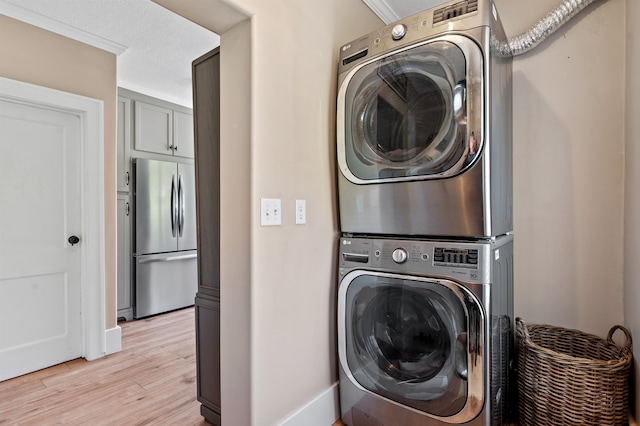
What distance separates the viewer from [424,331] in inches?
58.9

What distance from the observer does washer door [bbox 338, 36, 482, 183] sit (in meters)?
1.35

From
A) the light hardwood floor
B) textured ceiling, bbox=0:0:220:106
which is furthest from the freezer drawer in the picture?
textured ceiling, bbox=0:0:220:106

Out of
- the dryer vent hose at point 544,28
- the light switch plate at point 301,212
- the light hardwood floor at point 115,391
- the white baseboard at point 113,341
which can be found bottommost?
the light hardwood floor at point 115,391

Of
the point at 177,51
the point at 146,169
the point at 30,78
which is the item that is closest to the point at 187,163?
the point at 146,169

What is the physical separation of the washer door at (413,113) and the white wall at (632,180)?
2.66 ft

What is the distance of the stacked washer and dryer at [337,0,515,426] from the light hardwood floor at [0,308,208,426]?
1.10 meters

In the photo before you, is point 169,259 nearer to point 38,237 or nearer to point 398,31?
point 38,237

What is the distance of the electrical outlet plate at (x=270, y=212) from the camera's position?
54.5 inches

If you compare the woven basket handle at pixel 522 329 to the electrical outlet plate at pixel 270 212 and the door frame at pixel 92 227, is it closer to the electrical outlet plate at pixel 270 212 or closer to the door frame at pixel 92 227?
the electrical outlet plate at pixel 270 212

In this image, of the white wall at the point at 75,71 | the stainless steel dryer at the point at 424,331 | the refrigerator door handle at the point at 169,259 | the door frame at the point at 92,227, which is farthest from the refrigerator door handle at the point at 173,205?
the stainless steel dryer at the point at 424,331

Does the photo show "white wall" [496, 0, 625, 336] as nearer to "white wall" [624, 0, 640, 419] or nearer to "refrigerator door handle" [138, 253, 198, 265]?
"white wall" [624, 0, 640, 419]

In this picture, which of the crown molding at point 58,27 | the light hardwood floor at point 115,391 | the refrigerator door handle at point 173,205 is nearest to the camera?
the light hardwood floor at point 115,391

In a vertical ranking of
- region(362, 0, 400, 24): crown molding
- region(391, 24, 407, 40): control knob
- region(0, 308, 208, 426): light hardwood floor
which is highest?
region(362, 0, 400, 24): crown molding

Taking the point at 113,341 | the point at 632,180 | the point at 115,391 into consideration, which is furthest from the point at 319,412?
the point at 113,341
